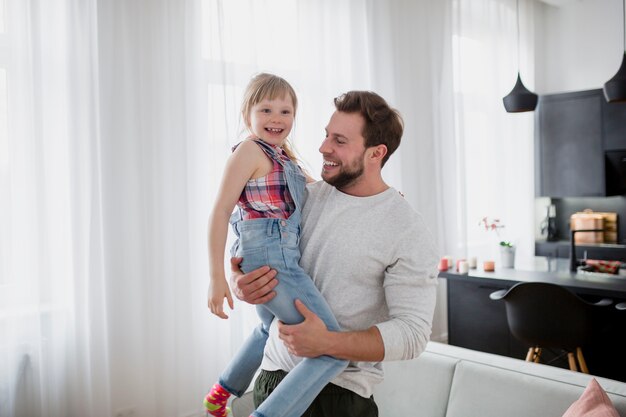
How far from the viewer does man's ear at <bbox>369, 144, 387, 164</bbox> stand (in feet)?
5.22

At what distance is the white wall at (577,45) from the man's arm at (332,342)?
557 cm

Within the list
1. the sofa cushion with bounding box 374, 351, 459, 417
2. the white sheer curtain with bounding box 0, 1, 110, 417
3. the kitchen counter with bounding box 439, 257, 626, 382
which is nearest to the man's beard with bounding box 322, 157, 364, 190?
the sofa cushion with bounding box 374, 351, 459, 417

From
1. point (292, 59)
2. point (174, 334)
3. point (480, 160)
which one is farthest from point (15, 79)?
point (480, 160)

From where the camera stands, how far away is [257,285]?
1468 millimetres

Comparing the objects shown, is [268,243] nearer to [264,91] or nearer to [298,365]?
[298,365]

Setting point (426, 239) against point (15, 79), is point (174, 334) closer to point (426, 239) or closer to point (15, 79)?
point (15, 79)

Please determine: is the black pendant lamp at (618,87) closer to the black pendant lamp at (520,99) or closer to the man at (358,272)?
the black pendant lamp at (520,99)

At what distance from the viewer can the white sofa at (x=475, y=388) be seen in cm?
188

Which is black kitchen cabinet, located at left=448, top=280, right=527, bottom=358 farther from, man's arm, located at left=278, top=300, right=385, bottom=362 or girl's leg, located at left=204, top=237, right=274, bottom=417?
man's arm, located at left=278, top=300, right=385, bottom=362

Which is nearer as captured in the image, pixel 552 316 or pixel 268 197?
pixel 268 197

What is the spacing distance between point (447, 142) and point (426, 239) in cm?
376

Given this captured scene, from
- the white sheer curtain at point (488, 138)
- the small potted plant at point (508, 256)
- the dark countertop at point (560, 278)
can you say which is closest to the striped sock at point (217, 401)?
the dark countertop at point (560, 278)

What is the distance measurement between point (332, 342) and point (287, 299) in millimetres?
165

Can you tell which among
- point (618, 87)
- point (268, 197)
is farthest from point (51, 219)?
point (618, 87)
